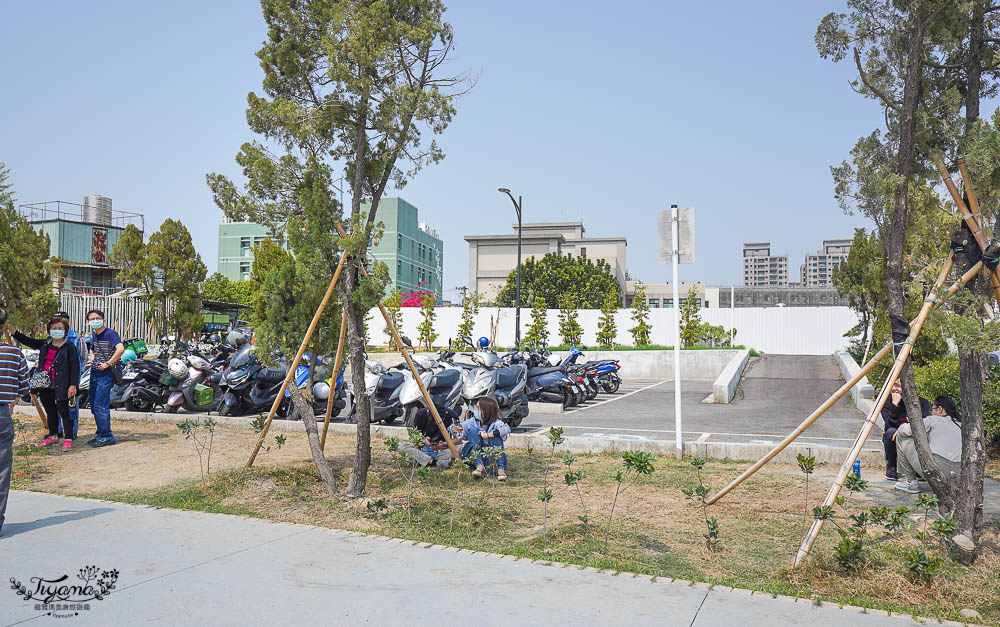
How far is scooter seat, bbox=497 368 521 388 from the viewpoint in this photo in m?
10.9

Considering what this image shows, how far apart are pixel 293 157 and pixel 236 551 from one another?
4.19 m

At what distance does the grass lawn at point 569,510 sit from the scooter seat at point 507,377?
1829 mm

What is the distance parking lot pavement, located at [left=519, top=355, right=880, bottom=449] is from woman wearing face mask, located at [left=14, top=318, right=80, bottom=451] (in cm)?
684

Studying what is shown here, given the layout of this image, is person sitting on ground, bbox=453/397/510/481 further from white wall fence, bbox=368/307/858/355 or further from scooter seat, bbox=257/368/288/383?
white wall fence, bbox=368/307/858/355

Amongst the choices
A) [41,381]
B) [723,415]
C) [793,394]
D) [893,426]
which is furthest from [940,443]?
[793,394]

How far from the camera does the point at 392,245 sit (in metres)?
69.0

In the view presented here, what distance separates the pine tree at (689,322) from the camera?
3055 cm

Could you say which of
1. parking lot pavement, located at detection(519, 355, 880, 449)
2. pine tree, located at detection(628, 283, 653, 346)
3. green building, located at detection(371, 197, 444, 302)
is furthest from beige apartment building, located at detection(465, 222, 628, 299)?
parking lot pavement, located at detection(519, 355, 880, 449)

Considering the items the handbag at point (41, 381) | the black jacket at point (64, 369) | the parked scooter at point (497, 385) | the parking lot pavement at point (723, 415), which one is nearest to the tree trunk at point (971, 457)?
the parking lot pavement at point (723, 415)

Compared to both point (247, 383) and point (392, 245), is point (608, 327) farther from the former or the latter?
point (392, 245)

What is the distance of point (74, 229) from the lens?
4125 centimetres

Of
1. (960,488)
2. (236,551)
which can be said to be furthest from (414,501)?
(960,488)

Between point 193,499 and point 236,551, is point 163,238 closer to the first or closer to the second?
point 193,499

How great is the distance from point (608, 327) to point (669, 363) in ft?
18.1
